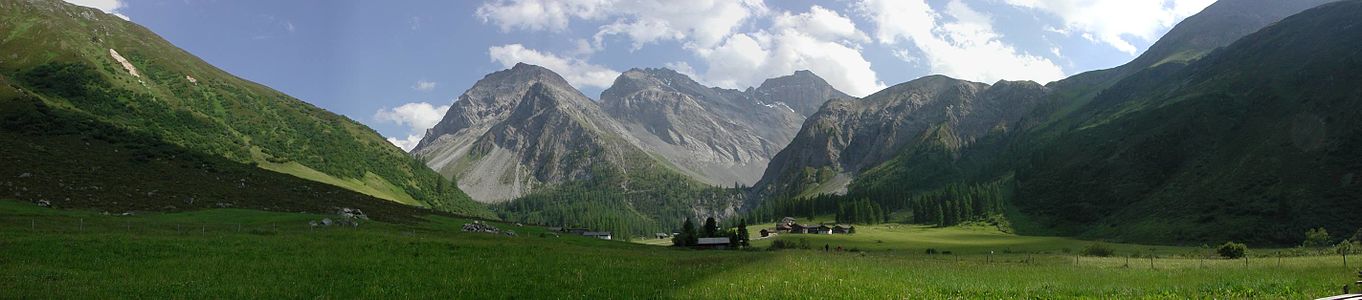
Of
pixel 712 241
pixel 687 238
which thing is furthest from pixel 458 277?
pixel 687 238

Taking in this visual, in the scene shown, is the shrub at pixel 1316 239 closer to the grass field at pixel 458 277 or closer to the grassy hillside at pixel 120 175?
the grass field at pixel 458 277

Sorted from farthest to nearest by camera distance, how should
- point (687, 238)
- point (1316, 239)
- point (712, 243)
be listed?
point (687, 238)
point (1316, 239)
point (712, 243)

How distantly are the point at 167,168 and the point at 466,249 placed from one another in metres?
95.0

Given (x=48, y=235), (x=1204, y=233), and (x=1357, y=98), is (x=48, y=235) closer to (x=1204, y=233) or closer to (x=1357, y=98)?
(x=1204, y=233)

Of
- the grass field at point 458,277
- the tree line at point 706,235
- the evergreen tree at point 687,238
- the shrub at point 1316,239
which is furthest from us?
the evergreen tree at point 687,238

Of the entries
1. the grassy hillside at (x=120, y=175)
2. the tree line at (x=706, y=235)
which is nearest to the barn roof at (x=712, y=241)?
the tree line at (x=706, y=235)

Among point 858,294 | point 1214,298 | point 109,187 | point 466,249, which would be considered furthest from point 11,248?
point 109,187

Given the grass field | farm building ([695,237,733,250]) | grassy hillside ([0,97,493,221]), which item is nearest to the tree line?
farm building ([695,237,733,250])

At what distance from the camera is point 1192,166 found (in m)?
188

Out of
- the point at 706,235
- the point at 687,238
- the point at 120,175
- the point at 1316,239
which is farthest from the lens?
the point at 706,235

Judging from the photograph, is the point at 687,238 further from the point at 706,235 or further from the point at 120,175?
the point at 120,175

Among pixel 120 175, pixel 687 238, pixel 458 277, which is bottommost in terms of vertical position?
pixel 687 238

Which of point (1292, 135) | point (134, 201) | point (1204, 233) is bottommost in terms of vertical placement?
point (1204, 233)

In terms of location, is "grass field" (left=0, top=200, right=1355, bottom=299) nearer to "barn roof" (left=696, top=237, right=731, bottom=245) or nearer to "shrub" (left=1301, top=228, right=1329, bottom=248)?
"barn roof" (left=696, top=237, right=731, bottom=245)
